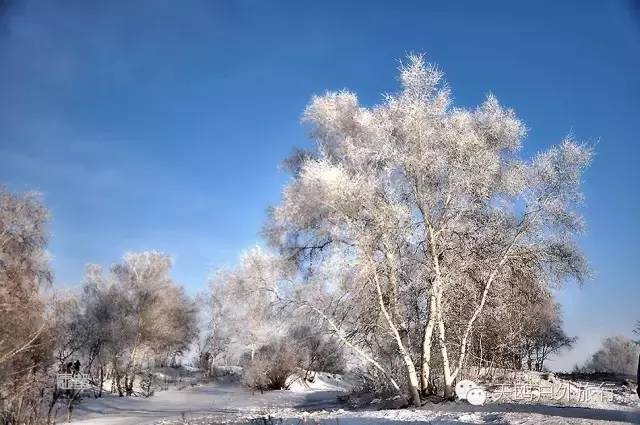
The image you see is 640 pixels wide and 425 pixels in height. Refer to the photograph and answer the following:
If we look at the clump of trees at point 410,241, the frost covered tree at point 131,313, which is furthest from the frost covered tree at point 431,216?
the frost covered tree at point 131,313

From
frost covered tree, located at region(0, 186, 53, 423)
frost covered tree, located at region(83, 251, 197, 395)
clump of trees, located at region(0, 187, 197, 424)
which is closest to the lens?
frost covered tree, located at region(0, 186, 53, 423)

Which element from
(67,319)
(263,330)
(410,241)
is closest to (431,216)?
(410,241)

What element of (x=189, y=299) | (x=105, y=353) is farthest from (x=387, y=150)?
(x=189, y=299)

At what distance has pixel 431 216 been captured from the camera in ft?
46.6

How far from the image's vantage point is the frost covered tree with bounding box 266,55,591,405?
13664 millimetres

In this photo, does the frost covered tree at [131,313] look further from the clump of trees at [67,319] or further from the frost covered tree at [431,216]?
the frost covered tree at [431,216]

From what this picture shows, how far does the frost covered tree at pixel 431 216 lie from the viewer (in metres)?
13.7

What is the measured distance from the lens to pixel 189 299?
151ft

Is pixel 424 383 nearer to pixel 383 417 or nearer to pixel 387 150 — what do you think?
pixel 383 417

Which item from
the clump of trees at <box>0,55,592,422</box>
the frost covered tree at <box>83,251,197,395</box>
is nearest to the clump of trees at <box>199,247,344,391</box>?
the clump of trees at <box>0,55,592,422</box>

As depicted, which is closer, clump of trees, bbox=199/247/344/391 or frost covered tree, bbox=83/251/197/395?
clump of trees, bbox=199/247/344/391

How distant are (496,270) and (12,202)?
Answer: 62.2 feet

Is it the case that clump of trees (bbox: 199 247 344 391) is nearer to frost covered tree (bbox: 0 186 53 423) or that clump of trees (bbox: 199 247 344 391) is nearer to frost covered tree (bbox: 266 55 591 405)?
frost covered tree (bbox: 266 55 591 405)

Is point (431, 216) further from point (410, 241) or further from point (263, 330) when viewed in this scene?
point (263, 330)
